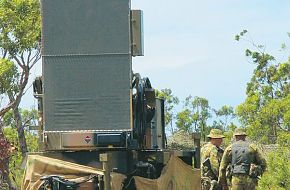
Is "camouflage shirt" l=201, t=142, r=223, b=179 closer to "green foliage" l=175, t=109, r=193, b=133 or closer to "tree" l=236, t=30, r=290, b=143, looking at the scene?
"tree" l=236, t=30, r=290, b=143

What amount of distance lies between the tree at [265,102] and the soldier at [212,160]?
1905 cm

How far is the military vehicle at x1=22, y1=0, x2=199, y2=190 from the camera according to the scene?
12195 millimetres

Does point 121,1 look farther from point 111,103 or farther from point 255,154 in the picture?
point 255,154

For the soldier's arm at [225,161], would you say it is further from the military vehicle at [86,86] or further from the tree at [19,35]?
the tree at [19,35]

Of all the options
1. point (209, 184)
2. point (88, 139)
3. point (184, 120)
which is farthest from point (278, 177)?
point (184, 120)

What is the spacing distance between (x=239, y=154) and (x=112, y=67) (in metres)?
2.51

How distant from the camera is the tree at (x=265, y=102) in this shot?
3684 centimetres

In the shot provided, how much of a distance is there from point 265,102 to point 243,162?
27.9 metres

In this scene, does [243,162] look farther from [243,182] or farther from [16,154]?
[16,154]

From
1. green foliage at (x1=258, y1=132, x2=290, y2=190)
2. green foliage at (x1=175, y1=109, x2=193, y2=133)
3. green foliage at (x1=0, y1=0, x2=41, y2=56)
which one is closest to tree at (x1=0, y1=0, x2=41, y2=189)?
green foliage at (x1=0, y1=0, x2=41, y2=56)

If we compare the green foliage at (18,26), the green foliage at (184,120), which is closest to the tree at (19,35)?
the green foliage at (18,26)

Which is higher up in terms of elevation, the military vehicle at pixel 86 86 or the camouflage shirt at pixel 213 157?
the military vehicle at pixel 86 86

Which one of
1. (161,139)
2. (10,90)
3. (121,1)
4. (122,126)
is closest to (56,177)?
(122,126)

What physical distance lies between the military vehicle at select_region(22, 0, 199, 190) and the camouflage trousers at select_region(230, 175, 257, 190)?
5.67 feet
